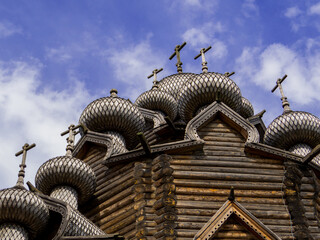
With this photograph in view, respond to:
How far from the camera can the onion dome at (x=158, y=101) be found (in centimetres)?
1858

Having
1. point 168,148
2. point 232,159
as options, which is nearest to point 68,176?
point 168,148

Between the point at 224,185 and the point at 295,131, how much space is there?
12.3 feet

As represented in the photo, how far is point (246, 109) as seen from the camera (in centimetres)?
2027

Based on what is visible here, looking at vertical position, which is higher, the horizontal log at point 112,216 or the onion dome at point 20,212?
the horizontal log at point 112,216

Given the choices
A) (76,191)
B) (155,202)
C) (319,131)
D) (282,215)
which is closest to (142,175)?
(155,202)

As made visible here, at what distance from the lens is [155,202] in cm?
1119

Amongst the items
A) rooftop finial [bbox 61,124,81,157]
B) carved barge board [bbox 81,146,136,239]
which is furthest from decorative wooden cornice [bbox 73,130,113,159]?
carved barge board [bbox 81,146,136,239]

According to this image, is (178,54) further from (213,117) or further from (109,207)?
(109,207)

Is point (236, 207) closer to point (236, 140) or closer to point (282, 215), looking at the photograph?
point (282, 215)

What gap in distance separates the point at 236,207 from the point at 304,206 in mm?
1626

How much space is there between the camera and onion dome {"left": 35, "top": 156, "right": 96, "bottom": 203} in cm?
1283

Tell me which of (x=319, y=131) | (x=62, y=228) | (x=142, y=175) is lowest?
(x=62, y=228)

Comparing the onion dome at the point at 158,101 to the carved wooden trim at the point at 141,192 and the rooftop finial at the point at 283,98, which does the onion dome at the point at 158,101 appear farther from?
the carved wooden trim at the point at 141,192

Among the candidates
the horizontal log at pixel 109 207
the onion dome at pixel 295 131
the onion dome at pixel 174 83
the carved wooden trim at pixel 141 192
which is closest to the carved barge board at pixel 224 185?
the carved wooden trim at pixel 141 192
